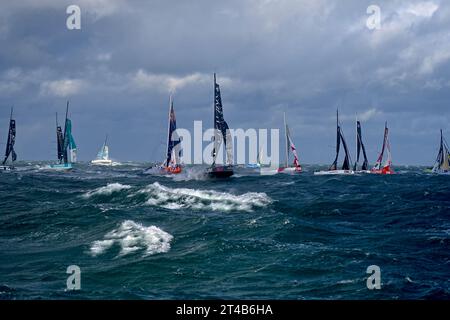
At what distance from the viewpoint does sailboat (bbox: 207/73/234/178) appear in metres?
77.4

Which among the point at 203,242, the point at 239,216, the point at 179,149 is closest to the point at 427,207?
the point at 239,216

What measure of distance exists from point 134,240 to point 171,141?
218 ft

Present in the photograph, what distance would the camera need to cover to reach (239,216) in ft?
115

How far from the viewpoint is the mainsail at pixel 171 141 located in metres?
91.8

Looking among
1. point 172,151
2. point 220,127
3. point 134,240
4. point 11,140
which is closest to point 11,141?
point 11,140

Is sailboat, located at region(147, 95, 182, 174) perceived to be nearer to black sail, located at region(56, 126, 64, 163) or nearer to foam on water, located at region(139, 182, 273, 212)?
black sail, located at region(56, 126, 64, 163)

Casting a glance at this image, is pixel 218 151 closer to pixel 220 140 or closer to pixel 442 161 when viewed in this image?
pixel 220 140

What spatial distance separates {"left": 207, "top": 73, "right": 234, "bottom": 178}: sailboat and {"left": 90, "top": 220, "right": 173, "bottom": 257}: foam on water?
4659 cm

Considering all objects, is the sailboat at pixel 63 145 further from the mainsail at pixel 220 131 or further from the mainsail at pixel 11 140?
the mainsail at pixel 220 131
